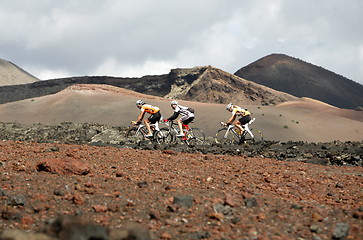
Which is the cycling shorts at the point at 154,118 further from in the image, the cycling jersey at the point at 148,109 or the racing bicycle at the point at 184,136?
the racing bicycle at the point at 184,136

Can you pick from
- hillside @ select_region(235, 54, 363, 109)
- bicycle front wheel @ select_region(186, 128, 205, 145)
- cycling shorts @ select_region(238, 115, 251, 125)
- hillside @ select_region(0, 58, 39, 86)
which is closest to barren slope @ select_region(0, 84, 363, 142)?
cycling shorts @ select_region(238, 115, 251, 125)

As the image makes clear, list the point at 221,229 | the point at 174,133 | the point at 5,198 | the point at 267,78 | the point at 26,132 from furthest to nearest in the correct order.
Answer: the point at 267,78 → the point at 26,132 → the point at 174,133 → the point at 5,198 → the point at 221,229

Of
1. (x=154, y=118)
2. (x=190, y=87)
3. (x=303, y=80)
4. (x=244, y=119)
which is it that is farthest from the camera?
(x=303, y=80)

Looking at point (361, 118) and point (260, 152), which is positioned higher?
point (361, 118)

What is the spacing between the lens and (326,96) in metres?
88.8

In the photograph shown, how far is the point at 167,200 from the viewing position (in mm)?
4887

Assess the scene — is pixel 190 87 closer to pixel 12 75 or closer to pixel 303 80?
pixel 303 80

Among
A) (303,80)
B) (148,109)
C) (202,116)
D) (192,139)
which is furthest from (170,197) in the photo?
(303,80)

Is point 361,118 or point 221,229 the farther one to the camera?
point 361,118

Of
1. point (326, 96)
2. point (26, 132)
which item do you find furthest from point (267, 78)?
point (26, 132)

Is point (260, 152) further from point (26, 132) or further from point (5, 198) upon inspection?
point (26, 132)

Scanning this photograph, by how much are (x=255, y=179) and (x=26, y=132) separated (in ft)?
56.9

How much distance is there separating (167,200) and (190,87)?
57.5m

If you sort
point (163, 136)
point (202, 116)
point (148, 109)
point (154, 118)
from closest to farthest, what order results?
point (148, 109) < point (154, 118) < point (163, 136) < point (202, 116)
